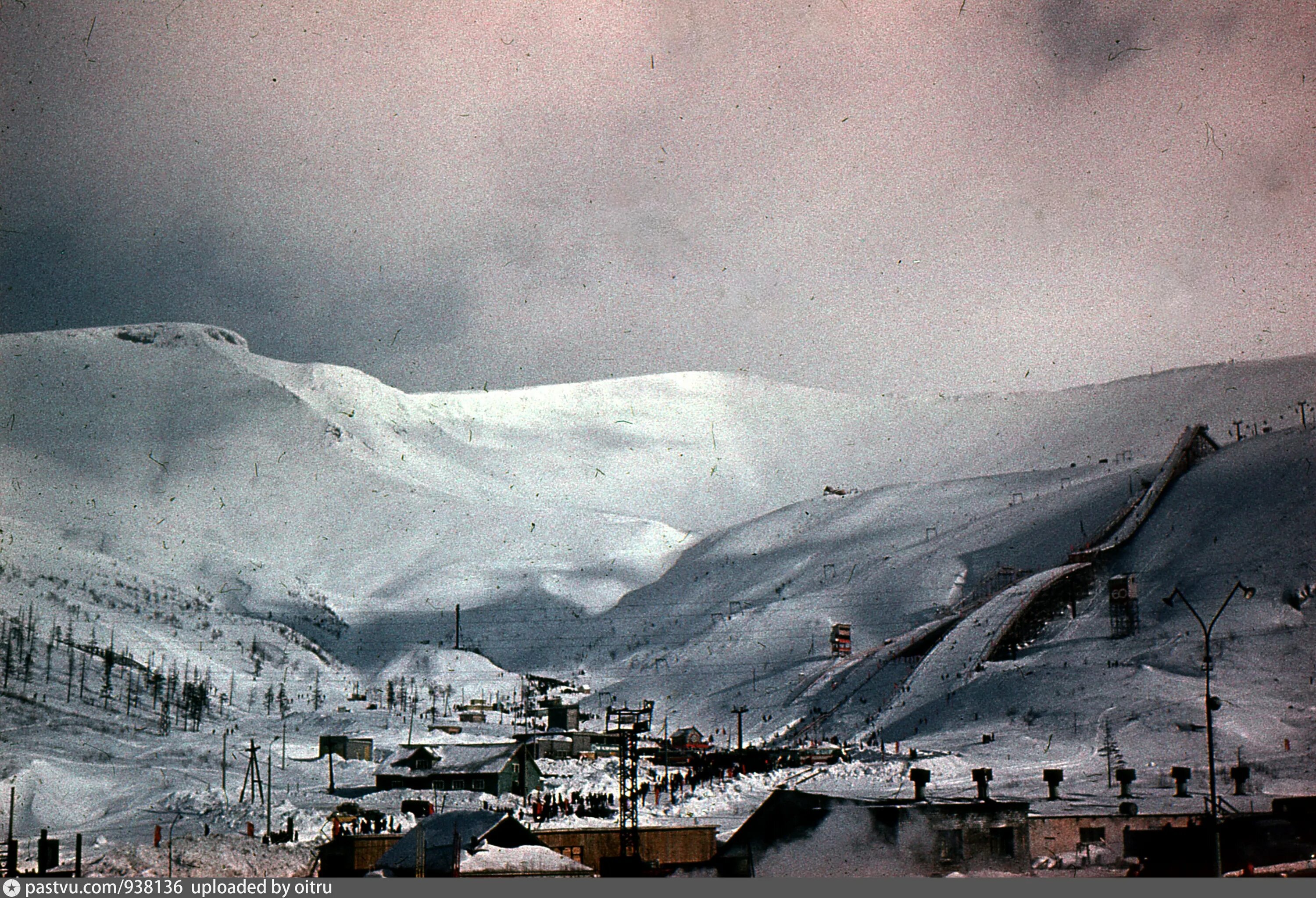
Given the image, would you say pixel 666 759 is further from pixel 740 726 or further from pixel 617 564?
pixel 617 564

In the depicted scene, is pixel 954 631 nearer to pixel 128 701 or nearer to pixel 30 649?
pixel 128 701

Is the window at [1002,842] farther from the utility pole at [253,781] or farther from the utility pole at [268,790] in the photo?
the utility pole at [253,781]

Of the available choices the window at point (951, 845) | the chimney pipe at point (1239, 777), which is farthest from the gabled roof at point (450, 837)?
the chimney pipe at point (1239, 777)

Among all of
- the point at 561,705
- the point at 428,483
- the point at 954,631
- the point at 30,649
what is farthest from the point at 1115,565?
the point at 428,483

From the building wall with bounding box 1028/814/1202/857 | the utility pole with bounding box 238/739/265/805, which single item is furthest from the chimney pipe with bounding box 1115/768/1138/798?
the utility pole with bounding box 238/739/265/805

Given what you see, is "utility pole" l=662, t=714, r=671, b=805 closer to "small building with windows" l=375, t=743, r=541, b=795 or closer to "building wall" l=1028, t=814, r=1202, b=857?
"small building with windows" l=375, t=743, r=541, b=795

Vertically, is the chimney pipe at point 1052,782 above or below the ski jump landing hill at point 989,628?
below
